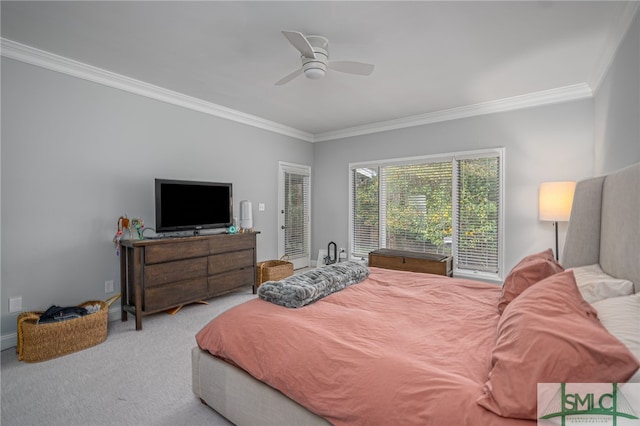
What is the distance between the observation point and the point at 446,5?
2145 millimetres

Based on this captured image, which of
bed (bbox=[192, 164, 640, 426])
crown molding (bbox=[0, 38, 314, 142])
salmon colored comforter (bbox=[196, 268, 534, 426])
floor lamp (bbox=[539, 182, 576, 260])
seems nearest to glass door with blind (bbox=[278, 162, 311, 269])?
crown molding (bbox=[0, 38, 314, 142])

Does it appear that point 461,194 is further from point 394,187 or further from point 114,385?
point 114,385

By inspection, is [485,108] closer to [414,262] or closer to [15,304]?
[414,262]

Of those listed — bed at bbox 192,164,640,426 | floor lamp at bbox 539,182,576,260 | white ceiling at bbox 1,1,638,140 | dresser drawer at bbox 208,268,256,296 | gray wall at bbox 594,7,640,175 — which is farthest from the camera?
dresser drawer at bbox 208,268,256,296

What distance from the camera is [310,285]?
2.16 meters

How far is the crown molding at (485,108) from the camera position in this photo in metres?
3.65

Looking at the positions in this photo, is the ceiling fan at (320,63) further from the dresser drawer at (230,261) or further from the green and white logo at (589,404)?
the dresser drawer at (230,261)

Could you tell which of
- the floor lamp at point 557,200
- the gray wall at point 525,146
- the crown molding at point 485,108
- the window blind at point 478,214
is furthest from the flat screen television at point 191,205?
the floor lamp at point 557,200

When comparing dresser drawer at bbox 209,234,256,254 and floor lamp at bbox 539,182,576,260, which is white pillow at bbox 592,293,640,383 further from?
dresser drawer at bbox 209,234,256,254

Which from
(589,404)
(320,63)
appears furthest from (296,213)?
(589,404)

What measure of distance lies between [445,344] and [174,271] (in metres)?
2.95

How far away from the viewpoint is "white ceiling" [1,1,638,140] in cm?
221

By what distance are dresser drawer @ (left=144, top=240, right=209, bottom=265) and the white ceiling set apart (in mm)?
1863

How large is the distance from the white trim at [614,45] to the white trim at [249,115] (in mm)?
25
